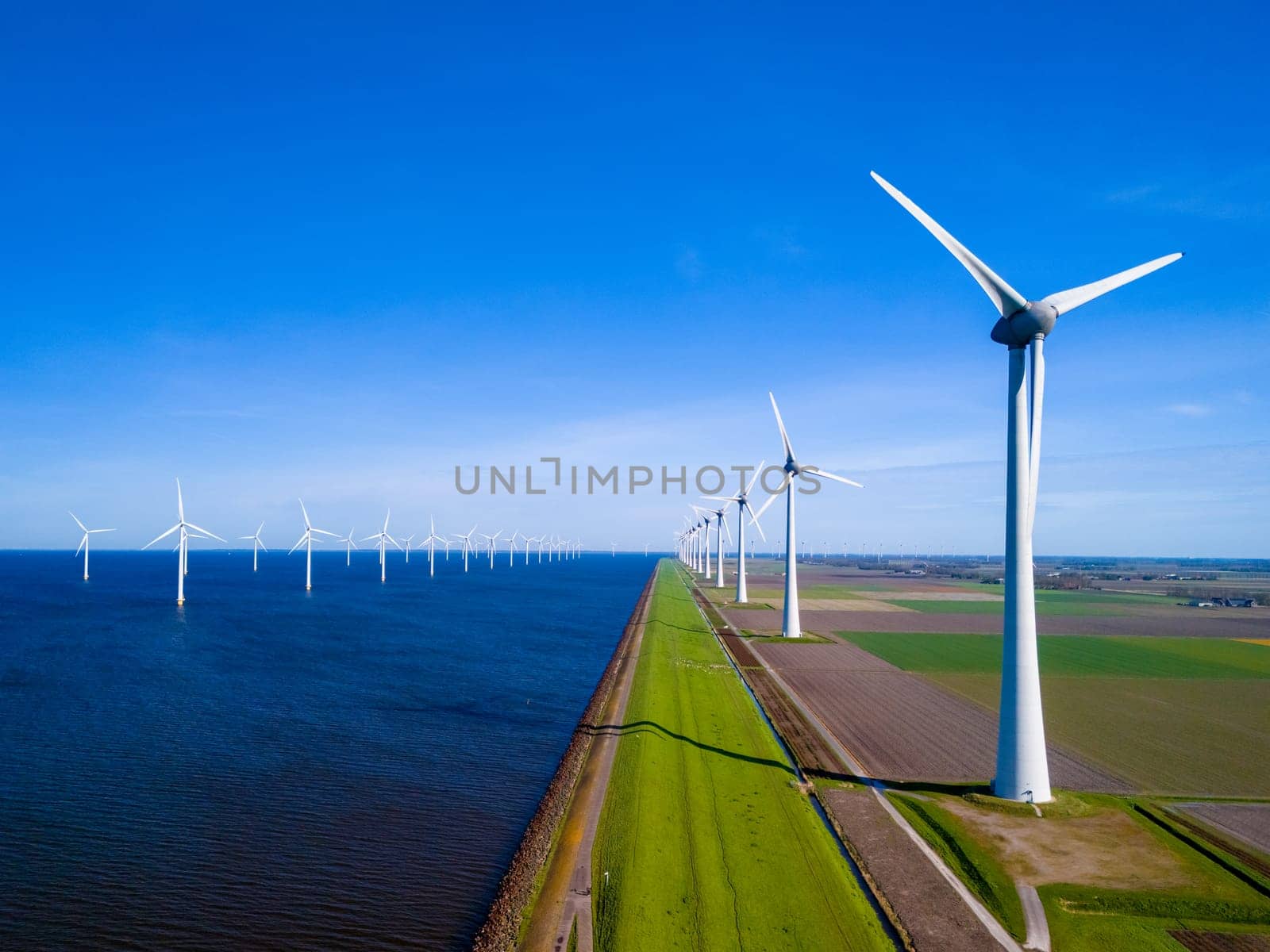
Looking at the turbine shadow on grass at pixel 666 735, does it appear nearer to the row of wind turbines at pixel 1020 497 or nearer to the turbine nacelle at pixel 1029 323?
the row of wind turbines at pixel 1020 497


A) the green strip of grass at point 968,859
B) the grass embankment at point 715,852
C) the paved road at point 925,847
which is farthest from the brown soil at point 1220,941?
the grass embankment at point 715,852

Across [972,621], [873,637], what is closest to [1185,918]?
[873,637]

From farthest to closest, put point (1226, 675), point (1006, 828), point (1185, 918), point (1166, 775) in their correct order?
point (1226, 675), point (1166, 775), point (1006, 828), point (1185, 918)

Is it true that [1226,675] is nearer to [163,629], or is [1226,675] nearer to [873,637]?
[873,637]

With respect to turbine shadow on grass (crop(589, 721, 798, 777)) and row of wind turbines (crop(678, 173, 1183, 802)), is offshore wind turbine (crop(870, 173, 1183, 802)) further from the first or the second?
turbine shadow on grass (crop(589, 721, 798, 777))

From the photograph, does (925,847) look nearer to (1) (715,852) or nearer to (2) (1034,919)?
(2) (1034,919)

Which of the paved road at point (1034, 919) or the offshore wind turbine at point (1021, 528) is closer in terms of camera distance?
the paved road at point (1034, 919)

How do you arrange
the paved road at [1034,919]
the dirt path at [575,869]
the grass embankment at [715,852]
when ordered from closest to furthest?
the paved road at [1034,919]
the grass embankment at [715,852]
the dirt path at [575,869]
